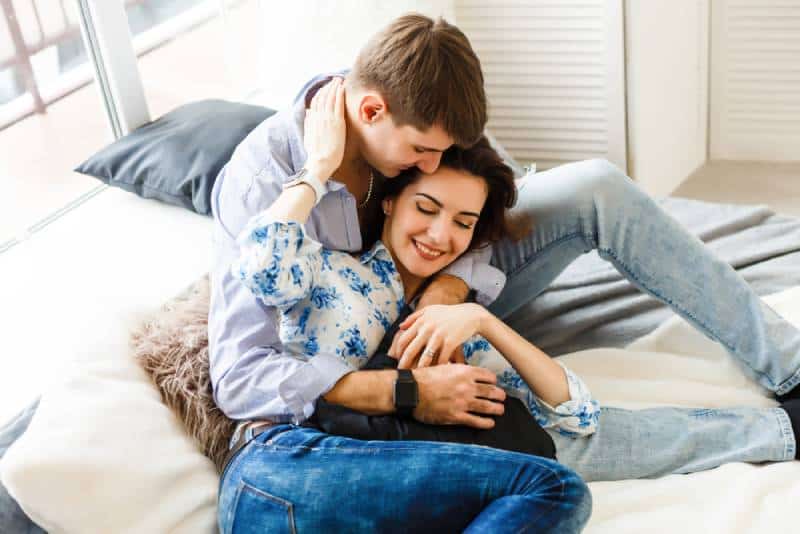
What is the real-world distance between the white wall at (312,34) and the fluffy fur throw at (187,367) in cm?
95

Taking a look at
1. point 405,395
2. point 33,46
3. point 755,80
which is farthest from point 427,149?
point 755,80

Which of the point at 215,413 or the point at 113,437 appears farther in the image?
the point at 215,413

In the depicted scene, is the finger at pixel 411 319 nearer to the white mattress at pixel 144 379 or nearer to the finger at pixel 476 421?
the finger at pixel 476 421

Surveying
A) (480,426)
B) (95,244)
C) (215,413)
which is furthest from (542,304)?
(95,244)

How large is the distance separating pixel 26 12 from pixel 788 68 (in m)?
2.13

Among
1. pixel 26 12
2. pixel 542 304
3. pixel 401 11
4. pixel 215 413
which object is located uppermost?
pixel 26 12

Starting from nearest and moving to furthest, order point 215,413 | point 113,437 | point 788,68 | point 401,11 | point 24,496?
point 24,496, point 113,437, point 215,413, point 401,11, point 788,68

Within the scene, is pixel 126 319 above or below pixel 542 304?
above

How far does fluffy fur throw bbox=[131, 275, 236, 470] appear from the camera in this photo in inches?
61.0

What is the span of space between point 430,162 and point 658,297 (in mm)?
499

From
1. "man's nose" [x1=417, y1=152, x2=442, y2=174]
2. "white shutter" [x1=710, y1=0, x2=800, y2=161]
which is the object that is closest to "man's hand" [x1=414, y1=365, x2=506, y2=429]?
"man's nose" [x1=417, y1=152, x2=442, y2=174]

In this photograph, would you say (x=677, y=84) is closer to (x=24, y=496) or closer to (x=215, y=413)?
(x=215, y=413)

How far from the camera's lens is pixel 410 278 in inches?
68.6

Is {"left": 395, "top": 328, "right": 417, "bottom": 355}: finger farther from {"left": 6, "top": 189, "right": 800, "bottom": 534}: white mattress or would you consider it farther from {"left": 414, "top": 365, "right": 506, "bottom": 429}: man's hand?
{"left": 6, "top": 189, "right": 800, "bottom": 534}: white mattress
